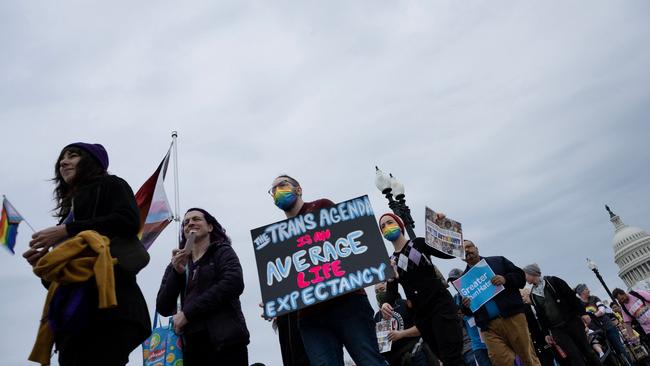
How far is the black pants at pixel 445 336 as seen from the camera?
198 inches

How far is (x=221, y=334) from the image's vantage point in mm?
3770

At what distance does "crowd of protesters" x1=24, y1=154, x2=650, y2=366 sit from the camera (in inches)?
106

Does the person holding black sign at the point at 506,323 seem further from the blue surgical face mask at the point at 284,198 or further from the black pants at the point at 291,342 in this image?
the blue surgical face mask at the point at 284,198

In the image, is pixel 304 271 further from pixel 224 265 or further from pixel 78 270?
pixel 78 270

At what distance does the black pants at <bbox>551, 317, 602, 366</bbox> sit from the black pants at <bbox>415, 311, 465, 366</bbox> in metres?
3.49

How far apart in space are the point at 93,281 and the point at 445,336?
12.1 feet

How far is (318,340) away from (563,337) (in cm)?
545

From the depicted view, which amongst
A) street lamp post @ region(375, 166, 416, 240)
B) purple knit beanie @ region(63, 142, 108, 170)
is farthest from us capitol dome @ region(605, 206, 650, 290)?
purple knit beanie @ region(63, 142, 108, 170)

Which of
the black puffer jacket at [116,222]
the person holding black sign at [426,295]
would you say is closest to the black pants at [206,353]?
the black puffer jacket at [116,222]

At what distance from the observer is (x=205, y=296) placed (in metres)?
3.89

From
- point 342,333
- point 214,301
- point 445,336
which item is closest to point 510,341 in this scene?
point 445,336

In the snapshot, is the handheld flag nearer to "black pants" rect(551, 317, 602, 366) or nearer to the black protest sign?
the black protest sign

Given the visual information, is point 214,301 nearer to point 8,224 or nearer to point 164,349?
point 164,349

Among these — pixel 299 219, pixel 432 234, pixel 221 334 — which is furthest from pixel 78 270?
pixel 432 234
